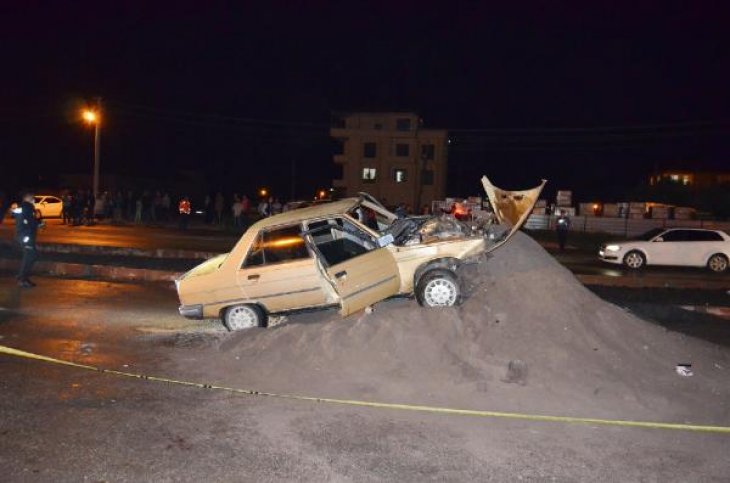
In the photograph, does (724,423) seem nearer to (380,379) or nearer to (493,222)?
(380,379)

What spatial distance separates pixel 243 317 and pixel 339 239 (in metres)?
1.84

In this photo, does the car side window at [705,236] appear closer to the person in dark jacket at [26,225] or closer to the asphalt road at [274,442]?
the asphalt road at [274,442]

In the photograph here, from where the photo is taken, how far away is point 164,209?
40188 mm

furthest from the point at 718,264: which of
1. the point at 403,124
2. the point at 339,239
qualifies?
the point at 403,124

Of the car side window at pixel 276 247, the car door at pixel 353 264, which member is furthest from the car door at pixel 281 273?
the car door at pixel 353 264

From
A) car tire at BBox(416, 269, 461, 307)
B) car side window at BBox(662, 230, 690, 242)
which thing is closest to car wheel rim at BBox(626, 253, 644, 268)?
car side window at BBox(662, 230, 690, 242)

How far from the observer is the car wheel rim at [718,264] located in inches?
845

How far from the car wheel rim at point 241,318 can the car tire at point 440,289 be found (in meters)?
2.43

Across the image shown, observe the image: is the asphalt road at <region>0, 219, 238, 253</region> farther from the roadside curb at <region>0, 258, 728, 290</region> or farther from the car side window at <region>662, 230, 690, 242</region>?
the car side window at <region>662, 230, 690, 242</region>

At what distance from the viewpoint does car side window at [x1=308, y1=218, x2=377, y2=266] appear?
9734 millimetres

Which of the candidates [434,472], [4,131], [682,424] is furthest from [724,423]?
[4,131]

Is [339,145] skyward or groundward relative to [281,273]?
skyward

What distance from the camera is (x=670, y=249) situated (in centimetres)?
2173

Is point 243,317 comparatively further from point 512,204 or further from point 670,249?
point 670,249
